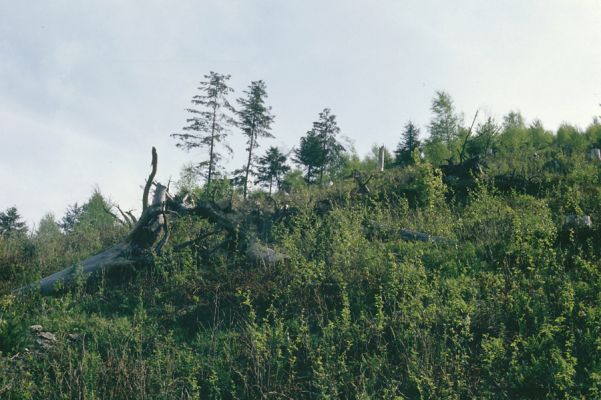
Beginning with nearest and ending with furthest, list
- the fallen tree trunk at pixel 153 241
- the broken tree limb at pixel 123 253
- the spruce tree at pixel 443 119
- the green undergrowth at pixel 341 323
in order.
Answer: the green undergrowth at pixel 341 323
the broken tree limb at pixel 123 253
the fallen tree trunk at pixel 153 241
the spruce tree at pixel 443 119

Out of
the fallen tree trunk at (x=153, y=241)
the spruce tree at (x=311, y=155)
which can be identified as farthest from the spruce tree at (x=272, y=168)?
the fallen tree trunk at (x=153, y=241)

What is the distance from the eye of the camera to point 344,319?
5707 mm

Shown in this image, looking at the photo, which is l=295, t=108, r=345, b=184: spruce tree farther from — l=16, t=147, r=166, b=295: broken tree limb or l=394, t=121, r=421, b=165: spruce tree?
l=16, t=147, r=166, b=295: broken tree limb

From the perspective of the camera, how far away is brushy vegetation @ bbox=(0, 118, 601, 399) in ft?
16.4

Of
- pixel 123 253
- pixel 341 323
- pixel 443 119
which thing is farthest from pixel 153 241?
pixel 443 119

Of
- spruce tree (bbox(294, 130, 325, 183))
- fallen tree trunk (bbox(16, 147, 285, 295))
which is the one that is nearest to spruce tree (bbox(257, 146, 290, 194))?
spruce tree (bbox(294, 130, 325, 183))

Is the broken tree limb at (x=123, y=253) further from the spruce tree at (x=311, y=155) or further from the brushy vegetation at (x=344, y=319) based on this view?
the spruce tree at (x=311, y=155)

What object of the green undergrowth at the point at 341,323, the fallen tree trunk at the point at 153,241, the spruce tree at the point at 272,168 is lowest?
the green undergrowth at the point at 341,323

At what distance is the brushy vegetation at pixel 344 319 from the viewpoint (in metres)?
4.98

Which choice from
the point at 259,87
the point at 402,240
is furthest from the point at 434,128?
the point at 402,240

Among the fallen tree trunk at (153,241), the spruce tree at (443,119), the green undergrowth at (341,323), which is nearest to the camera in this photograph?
the green undergrowth at (341,323)

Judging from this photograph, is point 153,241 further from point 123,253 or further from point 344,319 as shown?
point 344,319

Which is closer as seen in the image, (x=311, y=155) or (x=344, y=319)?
(x=344, y=319)

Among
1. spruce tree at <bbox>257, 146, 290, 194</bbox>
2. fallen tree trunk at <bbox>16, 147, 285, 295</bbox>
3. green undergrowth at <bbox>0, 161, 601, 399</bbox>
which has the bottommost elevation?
green undergrowth at <bbox>0, 161, 601, 399</bbox>
